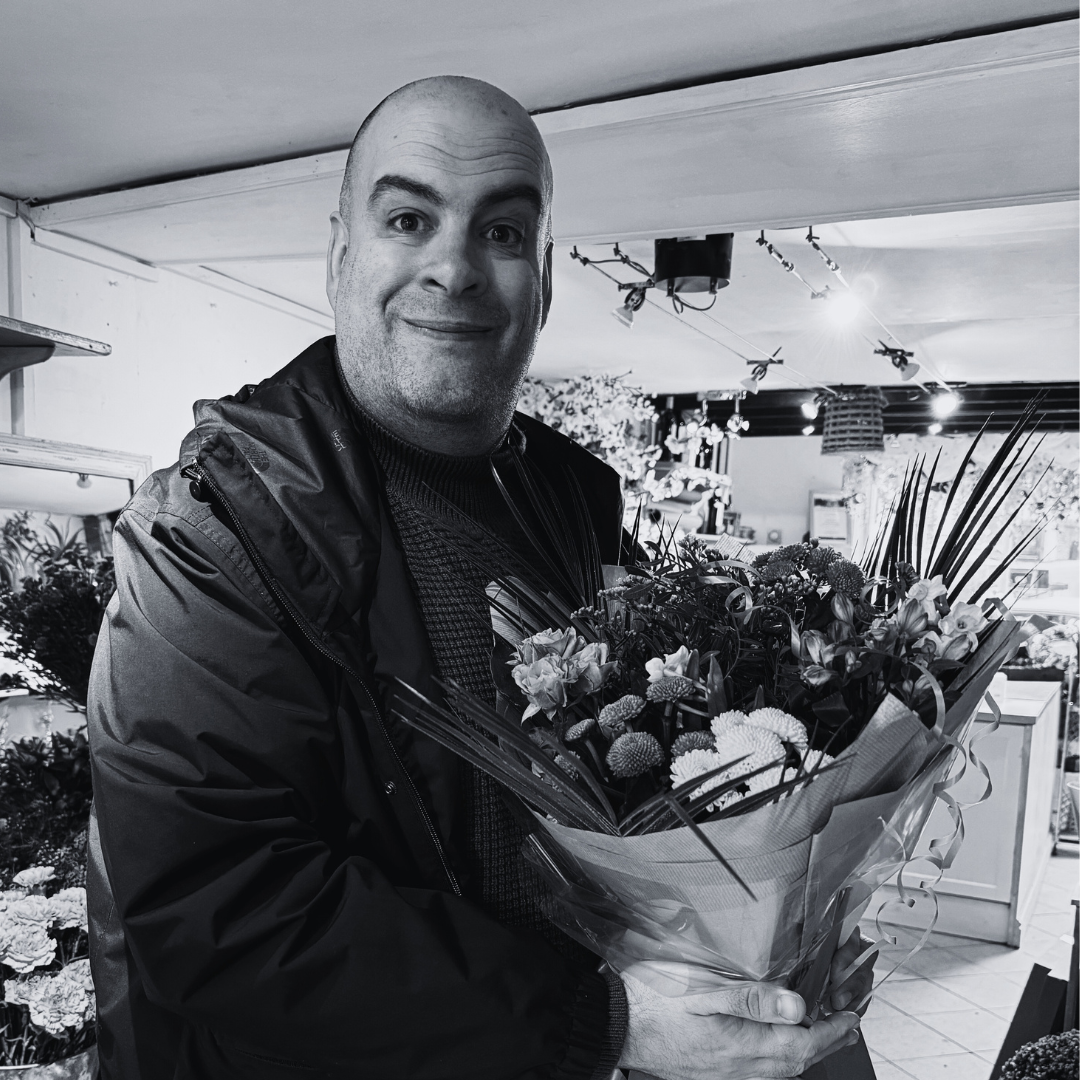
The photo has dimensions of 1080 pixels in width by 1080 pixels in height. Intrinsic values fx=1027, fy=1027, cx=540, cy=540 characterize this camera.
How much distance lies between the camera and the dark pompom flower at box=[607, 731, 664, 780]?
824mm

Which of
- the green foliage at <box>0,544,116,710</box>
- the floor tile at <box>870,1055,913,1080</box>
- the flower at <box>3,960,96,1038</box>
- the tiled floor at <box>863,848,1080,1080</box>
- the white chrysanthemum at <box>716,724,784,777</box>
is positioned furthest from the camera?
the tiled floor at <box>863,848,1080,1080</box>

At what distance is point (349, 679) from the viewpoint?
3.54 ft

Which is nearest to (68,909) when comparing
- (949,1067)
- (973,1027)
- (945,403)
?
(949,1067)

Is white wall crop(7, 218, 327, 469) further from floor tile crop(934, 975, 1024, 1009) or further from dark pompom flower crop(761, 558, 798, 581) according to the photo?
floor tile crop(934, 975, 1024, 1009)

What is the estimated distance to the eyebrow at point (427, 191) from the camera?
1.23 m

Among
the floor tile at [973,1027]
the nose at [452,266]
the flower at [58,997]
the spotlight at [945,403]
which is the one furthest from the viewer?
the spotlight at [945,403]

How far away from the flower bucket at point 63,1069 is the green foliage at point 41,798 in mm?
433

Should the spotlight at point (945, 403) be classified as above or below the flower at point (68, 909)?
above

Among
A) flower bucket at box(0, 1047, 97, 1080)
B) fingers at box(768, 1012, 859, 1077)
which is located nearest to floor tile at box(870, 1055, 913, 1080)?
flower bucket at box(0, 1047, 97, 1080)

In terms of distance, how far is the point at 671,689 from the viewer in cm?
85

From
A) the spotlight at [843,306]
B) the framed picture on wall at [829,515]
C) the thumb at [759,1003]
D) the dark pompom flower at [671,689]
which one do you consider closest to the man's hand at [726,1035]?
the thumb at [759,1003]

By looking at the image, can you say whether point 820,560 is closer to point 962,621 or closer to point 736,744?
point 962,621

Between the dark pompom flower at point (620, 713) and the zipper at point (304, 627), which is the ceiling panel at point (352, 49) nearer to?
the zipper at point (304, 627)

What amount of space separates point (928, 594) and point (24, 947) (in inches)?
61.0
